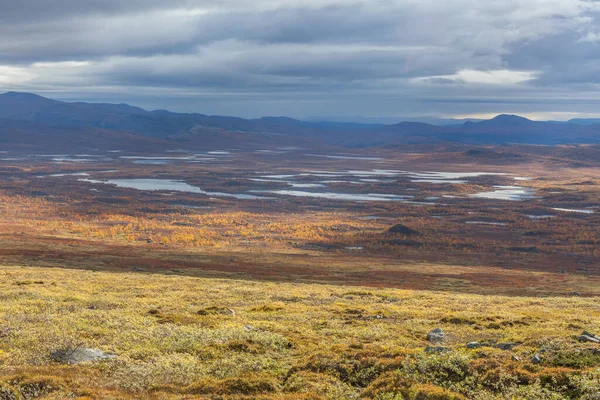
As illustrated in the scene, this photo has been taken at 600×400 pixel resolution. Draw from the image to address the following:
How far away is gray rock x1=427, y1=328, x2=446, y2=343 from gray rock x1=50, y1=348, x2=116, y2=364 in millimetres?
12557

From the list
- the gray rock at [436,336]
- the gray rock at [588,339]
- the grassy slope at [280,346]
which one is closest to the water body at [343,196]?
the grassy slope at [280,346]

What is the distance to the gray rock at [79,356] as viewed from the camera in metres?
19.3

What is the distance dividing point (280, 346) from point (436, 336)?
6762 millimetres

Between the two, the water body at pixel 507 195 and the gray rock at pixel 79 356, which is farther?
the water body at pixel 507 195

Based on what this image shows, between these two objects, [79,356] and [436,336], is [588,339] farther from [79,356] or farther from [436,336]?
[79,356]

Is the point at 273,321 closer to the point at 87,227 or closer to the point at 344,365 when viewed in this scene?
the point at 344,365

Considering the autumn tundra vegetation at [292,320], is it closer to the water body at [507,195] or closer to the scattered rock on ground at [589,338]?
the scattered rock on ground at [589,338]

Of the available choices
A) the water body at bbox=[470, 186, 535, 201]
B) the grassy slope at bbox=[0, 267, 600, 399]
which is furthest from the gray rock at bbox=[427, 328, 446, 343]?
the water body at bbox=[470, 186, 535, 201]

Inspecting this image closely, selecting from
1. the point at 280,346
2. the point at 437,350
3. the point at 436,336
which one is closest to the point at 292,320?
the point at 280,346

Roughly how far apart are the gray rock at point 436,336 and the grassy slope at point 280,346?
1.15ft

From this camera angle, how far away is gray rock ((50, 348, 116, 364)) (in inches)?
761

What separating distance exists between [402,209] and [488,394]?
139m

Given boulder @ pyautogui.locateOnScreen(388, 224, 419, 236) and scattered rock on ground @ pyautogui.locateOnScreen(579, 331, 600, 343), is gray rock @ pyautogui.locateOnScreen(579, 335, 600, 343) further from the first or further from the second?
boulder @ pyautogui.locateOnScreen(388, 224, 419, 236)

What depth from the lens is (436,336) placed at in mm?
23922
